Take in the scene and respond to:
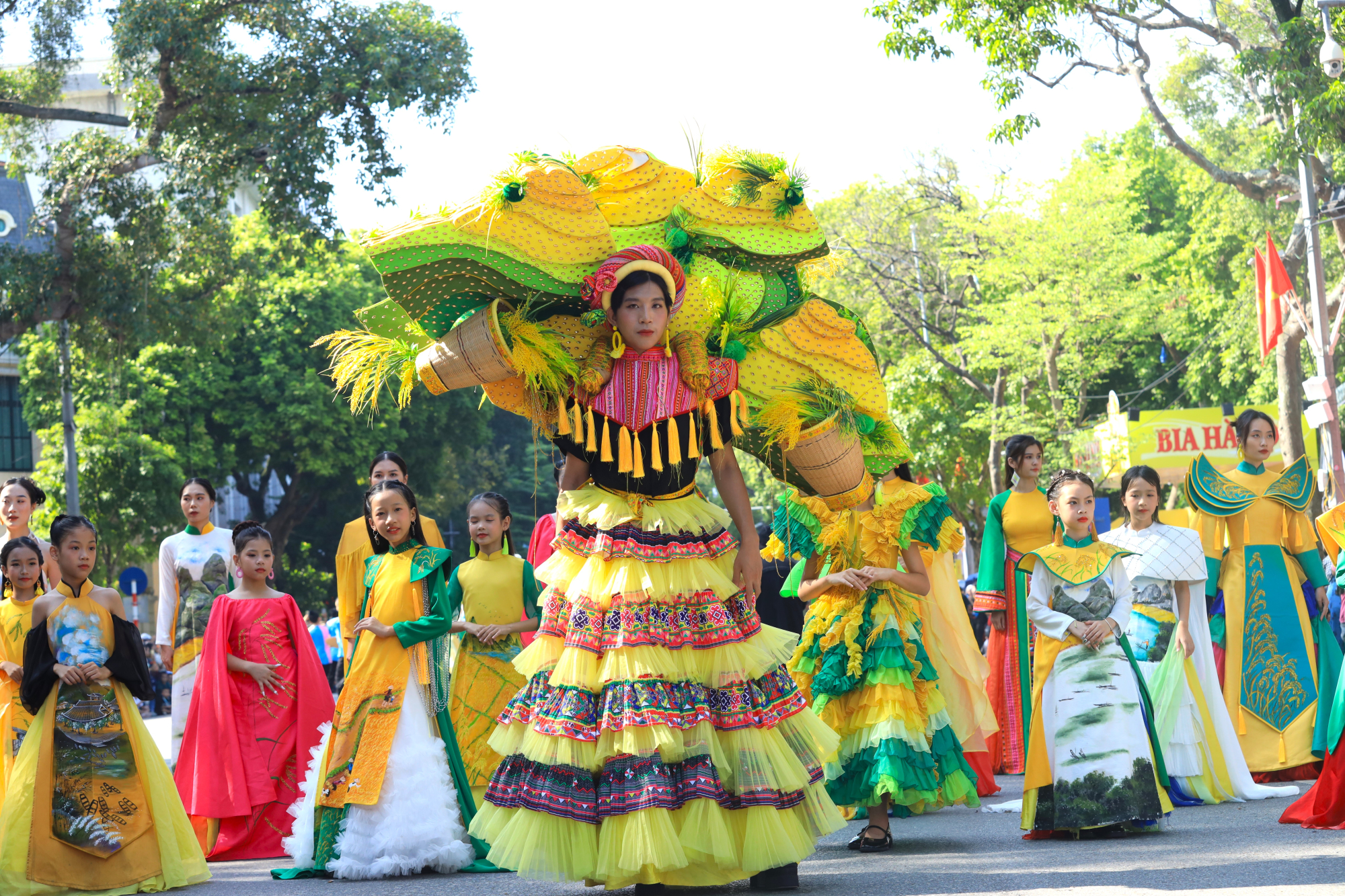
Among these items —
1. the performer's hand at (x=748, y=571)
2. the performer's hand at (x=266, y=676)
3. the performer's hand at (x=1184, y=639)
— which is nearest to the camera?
the performer's hand at (x=748, y=571)

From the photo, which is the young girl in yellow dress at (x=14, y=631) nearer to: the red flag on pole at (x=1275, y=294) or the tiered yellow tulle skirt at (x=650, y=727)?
the tiered yellow tulle skirt at (x=650, y=727)

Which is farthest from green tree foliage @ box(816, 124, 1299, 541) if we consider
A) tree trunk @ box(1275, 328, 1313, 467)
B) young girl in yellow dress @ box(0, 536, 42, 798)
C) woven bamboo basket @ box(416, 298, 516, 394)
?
woven bamboo basket @ box(416, 298, 516, 394)

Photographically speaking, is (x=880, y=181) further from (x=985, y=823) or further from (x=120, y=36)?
(x=985, y=823)

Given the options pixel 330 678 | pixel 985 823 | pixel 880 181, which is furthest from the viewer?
pixel 880 181

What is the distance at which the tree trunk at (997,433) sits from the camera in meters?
30.8

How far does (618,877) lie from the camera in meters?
4.80

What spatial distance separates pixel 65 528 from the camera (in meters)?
6.82

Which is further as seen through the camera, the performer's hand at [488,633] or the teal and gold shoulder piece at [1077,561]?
the performer's hand at [488,633]

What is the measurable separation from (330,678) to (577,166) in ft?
69.5

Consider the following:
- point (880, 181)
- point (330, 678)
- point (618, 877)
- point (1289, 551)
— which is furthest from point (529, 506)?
point (618, 877)

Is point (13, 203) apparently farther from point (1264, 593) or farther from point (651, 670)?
point (651, 670)

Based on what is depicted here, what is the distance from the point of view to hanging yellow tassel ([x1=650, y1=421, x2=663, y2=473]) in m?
5.29

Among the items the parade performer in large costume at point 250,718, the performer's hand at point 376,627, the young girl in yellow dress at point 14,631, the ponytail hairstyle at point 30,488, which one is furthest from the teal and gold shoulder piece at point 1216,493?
the ponytail hairstyle at point 30,488

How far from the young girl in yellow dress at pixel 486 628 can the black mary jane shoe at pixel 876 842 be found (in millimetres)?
1928
